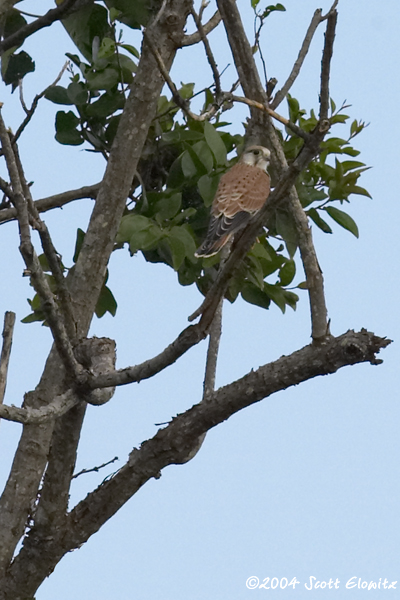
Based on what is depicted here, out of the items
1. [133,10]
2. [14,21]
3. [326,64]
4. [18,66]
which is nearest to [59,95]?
[18,66]

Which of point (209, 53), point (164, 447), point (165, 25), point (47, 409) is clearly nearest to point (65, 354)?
point (47, 409)

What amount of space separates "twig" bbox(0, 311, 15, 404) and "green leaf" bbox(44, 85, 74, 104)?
0.81m

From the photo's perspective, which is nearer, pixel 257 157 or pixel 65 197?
pixel 65 197

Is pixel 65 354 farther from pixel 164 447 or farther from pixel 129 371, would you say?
pixel 164 447

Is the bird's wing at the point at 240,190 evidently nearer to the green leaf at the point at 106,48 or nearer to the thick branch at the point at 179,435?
the green leaf at the point at 106,48

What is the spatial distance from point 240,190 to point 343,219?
670mm

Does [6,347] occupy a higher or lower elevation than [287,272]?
lower

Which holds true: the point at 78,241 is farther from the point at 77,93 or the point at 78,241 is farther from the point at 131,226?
the point at 77,93

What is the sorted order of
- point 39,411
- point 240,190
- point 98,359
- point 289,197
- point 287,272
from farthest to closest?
point 240,190 < point 287,272 < point 98,359 < point 289,197 < point 39,411

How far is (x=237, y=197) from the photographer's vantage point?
3572 mm

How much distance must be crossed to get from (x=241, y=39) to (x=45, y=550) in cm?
178

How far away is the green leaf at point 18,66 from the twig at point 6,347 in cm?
88

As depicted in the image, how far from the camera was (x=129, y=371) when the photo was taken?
8.27 feet

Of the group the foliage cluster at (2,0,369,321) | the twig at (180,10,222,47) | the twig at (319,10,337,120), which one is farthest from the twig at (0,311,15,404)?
the twig at (319,10,337,120)
